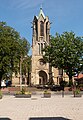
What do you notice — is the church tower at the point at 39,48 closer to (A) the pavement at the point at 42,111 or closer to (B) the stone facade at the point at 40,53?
(B) the stone facade at the point at 40,53

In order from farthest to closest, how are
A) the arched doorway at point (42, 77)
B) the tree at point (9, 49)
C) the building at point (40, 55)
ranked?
the arched doorway at point (42, 77) → the building at point (40, 55) → the tree at point (9, 49)

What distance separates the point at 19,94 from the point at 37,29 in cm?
4929

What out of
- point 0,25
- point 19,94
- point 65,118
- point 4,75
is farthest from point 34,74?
point 65,118

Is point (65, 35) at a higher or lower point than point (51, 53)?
higher

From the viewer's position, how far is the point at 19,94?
36062 mm

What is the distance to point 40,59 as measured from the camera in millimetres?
82312

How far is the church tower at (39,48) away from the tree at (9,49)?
1901cm

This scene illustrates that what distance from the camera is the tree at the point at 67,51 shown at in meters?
57.6

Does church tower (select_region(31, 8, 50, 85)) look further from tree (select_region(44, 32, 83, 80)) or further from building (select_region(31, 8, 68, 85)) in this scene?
tree (select_region(44, 32, 83, 80))

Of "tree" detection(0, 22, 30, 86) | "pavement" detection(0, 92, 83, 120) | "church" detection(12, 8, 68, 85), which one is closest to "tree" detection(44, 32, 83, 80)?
"tree" detection(0, 22, 30, 86)

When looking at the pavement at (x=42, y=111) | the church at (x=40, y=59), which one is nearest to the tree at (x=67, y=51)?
the church at (x=40, y=59)

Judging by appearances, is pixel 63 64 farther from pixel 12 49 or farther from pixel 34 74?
pixel 34 74

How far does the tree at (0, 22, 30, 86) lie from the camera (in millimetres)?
55625

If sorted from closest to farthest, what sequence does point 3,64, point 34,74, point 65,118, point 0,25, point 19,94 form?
1. point 65,118
2. point 19,94
3. point 3,64
4. point 0,25
5. point 34,74
